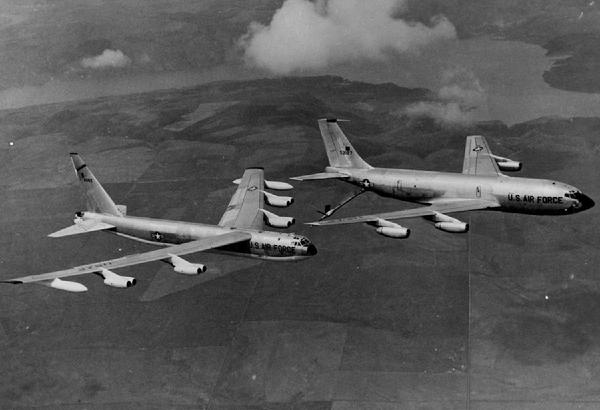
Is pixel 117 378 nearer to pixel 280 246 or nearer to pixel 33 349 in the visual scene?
pixel 33 349

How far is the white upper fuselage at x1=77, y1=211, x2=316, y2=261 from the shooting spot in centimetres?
6056

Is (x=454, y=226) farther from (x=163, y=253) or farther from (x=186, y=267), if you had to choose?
(x=163, y=253)

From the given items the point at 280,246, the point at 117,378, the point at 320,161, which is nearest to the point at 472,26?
the point at 320,161

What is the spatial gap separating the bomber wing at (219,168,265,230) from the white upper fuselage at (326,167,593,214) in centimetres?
1200

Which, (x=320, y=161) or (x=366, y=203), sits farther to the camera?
(x=320, y=161)

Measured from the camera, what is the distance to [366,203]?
78.1 metres

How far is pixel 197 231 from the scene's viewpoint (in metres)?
64.6

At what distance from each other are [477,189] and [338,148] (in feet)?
61.3

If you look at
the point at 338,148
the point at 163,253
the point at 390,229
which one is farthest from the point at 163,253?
the point at 338,148

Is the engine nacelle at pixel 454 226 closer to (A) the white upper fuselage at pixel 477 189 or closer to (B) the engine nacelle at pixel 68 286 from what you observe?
(A) the white upper fuselage at pixel 477 189

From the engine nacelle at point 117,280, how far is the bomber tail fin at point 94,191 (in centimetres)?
1530

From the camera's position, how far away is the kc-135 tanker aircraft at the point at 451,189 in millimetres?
63031

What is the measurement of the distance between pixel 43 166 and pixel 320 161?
43.8m

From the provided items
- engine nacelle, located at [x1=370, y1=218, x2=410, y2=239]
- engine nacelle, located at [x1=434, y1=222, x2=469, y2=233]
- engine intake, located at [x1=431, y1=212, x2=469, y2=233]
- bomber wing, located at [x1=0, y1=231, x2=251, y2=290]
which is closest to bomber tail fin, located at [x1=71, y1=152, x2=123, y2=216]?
bomber wing, located at [x1=0, y1=231, x2=251, y2=290]
